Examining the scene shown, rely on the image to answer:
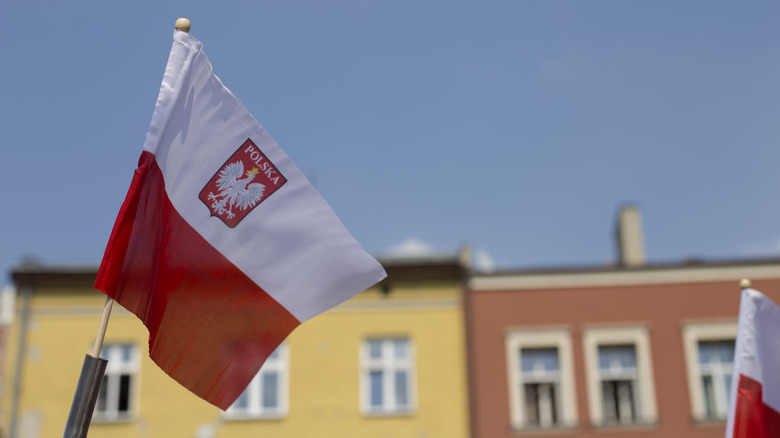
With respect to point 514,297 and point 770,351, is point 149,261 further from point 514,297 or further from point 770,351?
point 514,297

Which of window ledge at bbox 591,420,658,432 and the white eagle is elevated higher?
the white eagle

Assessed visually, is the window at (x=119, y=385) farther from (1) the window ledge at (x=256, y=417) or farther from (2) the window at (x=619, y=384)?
(2) the window at (x=619, y=384)

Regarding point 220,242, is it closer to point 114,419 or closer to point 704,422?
point 114,419

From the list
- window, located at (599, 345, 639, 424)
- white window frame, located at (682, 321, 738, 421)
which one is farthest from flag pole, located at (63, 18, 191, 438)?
white window frame, located at (682, 321, 738, 421)

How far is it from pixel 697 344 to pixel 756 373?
44.0 feet

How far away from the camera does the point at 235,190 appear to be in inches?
224

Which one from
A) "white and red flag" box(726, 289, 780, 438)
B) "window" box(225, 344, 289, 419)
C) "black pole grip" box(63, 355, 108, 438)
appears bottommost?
"black pole grip" box(63, 355, 108, 438)

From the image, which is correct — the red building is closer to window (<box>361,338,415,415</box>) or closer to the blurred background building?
the blurred background building

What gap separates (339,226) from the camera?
5.80 metres

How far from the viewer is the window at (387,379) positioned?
2045 centimetres

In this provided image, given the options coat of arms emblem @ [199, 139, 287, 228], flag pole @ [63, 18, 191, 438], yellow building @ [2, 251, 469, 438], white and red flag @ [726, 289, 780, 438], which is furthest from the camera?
yellow building @ [2, 251, 469, 438]

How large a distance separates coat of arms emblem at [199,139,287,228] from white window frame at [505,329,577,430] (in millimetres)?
15432

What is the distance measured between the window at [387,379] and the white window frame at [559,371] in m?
2.06

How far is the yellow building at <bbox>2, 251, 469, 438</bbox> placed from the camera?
2022cm
